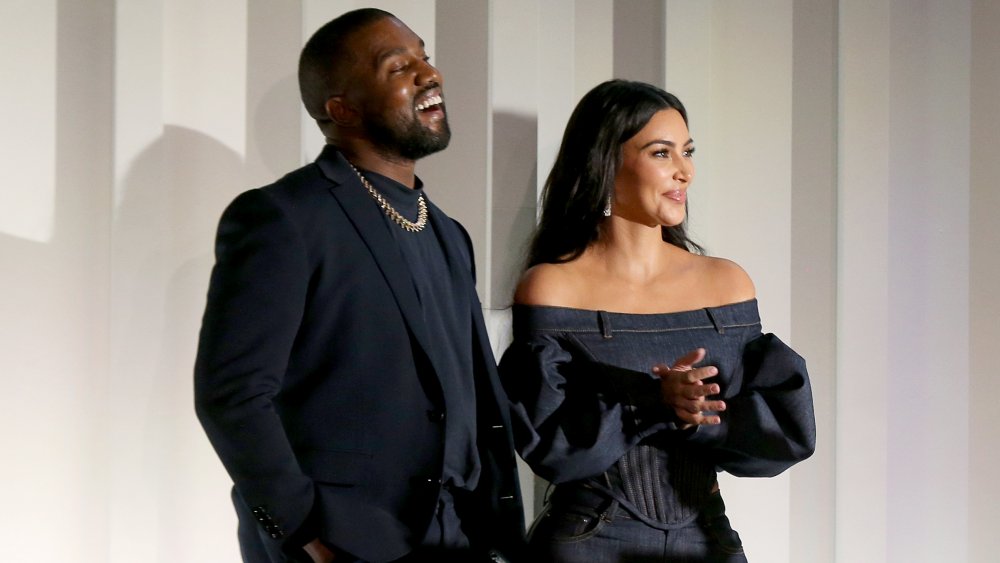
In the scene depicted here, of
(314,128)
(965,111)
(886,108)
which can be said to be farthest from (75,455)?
(965,111)

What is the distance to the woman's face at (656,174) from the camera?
259 cm

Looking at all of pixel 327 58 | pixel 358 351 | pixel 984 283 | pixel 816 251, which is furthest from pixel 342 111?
pixel 984 283

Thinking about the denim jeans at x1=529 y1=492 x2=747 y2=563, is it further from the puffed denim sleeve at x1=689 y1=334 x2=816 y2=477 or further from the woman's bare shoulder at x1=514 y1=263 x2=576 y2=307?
the woman's bare shoulder at x1=514 y1=263 x2=576 y2=307

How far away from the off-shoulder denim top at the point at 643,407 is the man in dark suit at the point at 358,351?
9.2 inches

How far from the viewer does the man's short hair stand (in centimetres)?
215

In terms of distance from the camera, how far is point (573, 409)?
2482mm

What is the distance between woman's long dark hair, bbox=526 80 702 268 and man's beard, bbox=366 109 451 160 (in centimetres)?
60

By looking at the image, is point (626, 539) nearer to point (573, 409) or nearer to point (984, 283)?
point (573, 409)

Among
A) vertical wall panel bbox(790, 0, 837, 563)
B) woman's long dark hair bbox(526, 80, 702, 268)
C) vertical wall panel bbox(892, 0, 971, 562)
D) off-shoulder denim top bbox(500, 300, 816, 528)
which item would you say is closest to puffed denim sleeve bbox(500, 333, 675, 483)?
off-shoulder denim top bbox(500, 300, 816, 528)

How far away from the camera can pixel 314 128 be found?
106 inches

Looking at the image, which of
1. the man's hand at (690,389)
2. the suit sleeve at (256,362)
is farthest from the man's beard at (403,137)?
the man's hand at (690,389)

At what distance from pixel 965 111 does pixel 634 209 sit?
1366 millimetres

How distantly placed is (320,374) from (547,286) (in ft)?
2.47

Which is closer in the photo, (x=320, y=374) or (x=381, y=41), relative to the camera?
(x=320, y=374)
